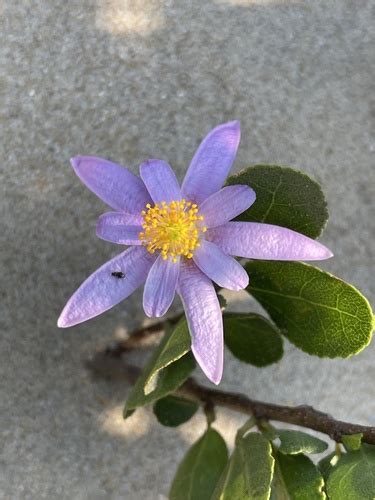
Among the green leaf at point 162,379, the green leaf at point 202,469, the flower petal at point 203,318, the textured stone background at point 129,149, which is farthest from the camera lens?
the textured stone background at point 129,149

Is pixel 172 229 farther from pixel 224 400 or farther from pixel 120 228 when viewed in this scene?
pixel 224 400

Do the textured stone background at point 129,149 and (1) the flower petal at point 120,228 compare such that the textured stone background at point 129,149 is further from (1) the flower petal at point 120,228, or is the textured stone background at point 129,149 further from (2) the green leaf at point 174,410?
(1) the flower petal at point 120,228

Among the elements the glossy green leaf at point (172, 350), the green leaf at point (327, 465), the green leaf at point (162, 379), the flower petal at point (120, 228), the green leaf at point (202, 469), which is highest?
the flower petal at point (120, 228)

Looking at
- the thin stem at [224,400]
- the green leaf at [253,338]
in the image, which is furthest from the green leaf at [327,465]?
the green leaf at [253,338]

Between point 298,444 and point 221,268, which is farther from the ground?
point 221,268

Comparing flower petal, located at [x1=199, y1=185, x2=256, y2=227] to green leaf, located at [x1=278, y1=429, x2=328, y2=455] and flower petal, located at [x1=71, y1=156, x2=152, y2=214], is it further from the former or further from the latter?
green leaf, located at [x1=278, y1=429, x2=328, y2=455]

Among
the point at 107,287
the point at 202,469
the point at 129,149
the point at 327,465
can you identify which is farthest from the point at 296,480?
the point at 129,149
